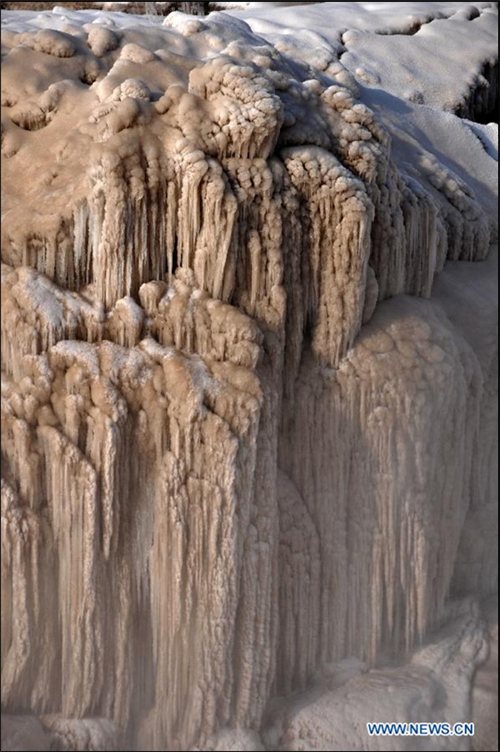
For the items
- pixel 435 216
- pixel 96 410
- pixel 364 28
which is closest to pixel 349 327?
pixel 435 216

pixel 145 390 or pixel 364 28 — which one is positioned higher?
pixel 364 28

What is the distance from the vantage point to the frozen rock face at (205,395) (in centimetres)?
377

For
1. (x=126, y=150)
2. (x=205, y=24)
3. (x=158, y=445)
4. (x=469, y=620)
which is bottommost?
(x=469, y=620)

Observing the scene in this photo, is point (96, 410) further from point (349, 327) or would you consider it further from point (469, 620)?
point (469, 620)

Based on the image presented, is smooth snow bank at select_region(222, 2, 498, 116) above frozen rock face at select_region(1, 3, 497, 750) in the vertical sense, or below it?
above

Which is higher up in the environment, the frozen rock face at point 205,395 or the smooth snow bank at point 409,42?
the smooth snow bank at point 409,42

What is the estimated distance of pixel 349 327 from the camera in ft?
Answer: 14.0

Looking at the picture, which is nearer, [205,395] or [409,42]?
[205,395]

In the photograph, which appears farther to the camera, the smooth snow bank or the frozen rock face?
the smooth snow bank

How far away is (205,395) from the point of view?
3838 millimetres

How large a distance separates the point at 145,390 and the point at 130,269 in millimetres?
568

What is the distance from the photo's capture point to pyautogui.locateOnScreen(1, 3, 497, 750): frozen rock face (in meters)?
3.77

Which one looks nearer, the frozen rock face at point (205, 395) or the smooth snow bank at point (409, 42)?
the frozen rock face at point (205, 395)

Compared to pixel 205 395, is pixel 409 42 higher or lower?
higher
